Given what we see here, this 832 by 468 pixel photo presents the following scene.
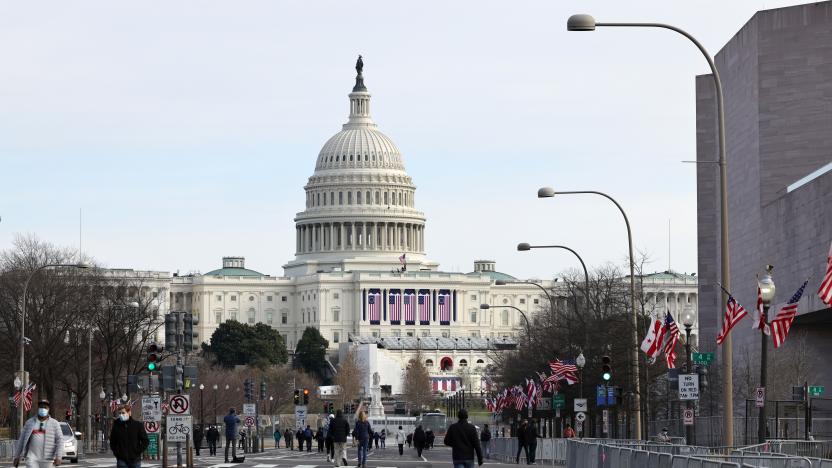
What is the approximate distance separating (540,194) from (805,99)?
31617 millimetres

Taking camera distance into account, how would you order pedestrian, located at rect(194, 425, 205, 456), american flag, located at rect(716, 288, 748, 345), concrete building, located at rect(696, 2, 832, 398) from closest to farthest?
1. american flag, located at rect(716, 288, 748, 345)
2. concrete building, located at rect(696, 2, 832, 398)
3. pedestrian, located at rect(194, 425, 205, 456)

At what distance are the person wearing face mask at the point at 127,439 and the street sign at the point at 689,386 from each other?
1236 cm

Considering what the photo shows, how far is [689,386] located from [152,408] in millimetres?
11106

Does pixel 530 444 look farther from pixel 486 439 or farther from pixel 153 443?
pixel 153 443

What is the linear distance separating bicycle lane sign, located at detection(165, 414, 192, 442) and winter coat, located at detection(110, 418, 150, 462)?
8253 mm

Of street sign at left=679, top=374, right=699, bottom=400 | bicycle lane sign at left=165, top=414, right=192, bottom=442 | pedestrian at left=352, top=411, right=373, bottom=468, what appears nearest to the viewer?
street sign at left=679, top=374, right=699, bottom=400

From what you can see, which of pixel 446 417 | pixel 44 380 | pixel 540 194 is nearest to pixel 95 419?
pixel 44 380

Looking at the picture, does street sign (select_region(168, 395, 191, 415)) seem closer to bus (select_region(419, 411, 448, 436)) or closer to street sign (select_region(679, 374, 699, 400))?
street sign (select_region(679, 374, 699, 400))

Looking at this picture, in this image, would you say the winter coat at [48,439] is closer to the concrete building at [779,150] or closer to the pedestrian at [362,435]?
the pedestrian at [362,435]

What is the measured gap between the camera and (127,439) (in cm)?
3167

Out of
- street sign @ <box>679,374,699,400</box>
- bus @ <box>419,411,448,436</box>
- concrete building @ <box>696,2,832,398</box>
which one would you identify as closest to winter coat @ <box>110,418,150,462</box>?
street sign @ <box>679,374,699,400</box>

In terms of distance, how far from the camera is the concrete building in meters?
74.9

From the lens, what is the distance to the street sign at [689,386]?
129 ft

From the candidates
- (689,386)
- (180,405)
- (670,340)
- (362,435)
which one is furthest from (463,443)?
(362,435)
